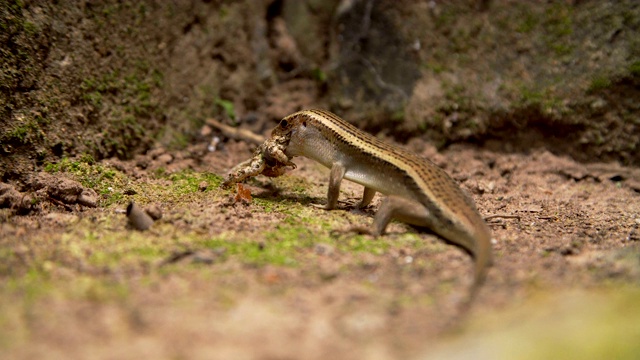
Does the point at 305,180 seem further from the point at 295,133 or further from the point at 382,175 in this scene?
the point at 382,175

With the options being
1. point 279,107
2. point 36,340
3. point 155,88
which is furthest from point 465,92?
point 36,340

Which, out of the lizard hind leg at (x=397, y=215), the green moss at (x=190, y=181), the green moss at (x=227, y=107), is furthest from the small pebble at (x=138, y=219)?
the green moss at (x=227, y=107)

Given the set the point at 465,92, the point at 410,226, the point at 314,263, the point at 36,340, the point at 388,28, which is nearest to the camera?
the point at 36,340

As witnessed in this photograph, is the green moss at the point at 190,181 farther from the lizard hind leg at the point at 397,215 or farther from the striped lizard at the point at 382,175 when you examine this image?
the lizard hind leg at the point at 397,215

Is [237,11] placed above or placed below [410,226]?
above

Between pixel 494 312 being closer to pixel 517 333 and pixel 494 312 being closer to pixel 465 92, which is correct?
pixel 517 333

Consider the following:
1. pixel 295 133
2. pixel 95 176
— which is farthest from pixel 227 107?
pixel 95 176
